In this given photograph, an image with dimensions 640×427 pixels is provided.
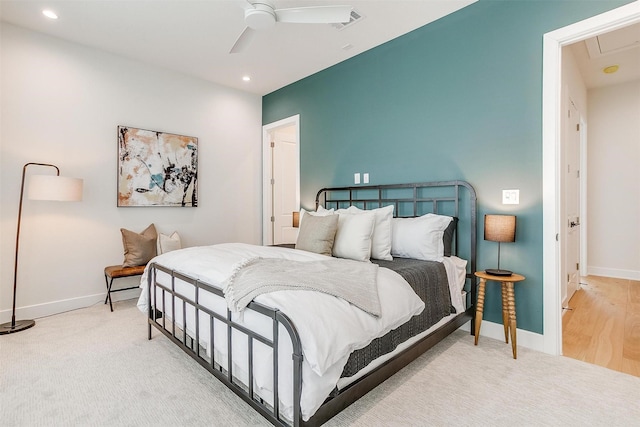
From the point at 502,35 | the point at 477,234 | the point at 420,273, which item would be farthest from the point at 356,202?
the point at 502,35

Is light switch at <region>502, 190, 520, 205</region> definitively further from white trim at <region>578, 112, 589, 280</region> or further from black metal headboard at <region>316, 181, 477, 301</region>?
white trim at <region>578, 112, 589, 280</region>

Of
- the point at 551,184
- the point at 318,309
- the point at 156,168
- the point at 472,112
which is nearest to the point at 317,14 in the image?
the point at 472,112

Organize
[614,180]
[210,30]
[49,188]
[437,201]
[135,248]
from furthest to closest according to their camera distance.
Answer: [614,180]
[135,248]
[210,30]
[437,201]
[49,188]

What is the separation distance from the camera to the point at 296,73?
4.36 meters

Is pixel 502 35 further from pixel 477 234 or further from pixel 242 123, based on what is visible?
pixel 242 123

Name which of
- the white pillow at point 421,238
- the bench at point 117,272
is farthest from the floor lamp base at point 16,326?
the white pillow at point 421,238

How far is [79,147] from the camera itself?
11.6 ft

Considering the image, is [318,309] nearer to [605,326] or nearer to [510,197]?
[510,197]

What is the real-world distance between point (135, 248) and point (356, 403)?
3073mm

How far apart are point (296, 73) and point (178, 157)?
6.60 feet

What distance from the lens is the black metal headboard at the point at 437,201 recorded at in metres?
2.84

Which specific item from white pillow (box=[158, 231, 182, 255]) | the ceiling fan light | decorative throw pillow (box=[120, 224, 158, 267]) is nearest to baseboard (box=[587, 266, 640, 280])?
the ceiling fan light

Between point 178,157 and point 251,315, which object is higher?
point 178,157

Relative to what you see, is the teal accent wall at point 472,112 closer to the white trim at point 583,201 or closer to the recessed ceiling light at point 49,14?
the white trim at point 583,201
